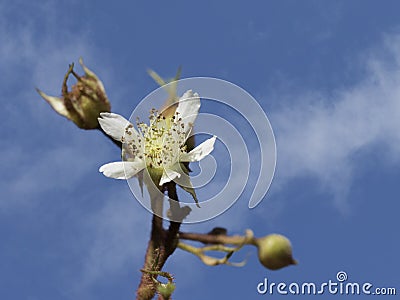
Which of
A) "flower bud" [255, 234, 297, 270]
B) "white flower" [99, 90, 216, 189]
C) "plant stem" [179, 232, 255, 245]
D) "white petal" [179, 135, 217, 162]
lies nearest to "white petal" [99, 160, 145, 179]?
"white flower" [99, 90, 216, 189]

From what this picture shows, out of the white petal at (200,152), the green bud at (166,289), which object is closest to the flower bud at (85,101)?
the white petal at (200,152)

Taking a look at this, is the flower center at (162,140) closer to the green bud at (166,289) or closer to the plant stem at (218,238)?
the plant stem at (218,238)

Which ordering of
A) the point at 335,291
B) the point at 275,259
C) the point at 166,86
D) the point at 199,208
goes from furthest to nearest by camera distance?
the point at 335,291 < the point at 166,86 < the point at 199,208 < the point at 275,259

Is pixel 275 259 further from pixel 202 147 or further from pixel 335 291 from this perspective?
pixel 335 291

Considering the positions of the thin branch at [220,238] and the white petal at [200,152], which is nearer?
the thin branch at [220,238]

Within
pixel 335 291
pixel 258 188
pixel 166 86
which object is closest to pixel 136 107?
pixel 166 86

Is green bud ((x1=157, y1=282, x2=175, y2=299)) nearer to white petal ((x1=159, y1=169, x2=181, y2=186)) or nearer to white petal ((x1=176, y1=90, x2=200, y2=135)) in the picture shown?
white petal ((x1=159, y1=169, x2=181, y2=186))

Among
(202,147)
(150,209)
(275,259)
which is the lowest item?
(275,259)
